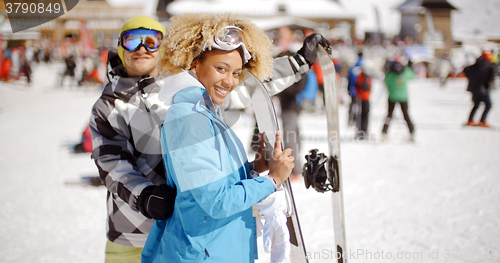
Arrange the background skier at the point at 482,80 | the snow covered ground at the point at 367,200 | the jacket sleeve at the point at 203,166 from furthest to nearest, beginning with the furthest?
the background skier at the point at 482,80 → the snow covered ground at the point at 367,200 → the jacket sleeve at the point at 203,166

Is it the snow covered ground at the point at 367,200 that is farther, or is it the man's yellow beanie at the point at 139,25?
the snow covered ground at the point at 367,200

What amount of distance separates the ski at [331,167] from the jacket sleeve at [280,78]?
144mm

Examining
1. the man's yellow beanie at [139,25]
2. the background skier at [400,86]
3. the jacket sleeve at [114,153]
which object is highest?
the man's yellow beanie at [139,25]

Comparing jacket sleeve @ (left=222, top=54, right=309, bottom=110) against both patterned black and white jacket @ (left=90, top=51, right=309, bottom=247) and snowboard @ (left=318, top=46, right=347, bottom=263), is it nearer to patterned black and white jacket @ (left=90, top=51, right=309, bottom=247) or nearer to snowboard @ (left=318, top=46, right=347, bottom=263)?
snowboard @ (left=318, top=46, right=347, bottom=263)

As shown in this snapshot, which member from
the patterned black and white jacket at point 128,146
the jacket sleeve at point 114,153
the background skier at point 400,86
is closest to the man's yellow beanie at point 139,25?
the patterned black and white jacket at point 128,146

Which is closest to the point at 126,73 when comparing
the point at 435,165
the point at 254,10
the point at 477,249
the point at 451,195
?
the point at 477,249

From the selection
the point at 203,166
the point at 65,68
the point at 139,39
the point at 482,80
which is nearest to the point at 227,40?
the point at 203,166

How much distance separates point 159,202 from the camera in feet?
3.65

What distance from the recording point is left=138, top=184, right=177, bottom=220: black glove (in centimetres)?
111

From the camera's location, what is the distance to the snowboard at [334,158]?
5.27ft

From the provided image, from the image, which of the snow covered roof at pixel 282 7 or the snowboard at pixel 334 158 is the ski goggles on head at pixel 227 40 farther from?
the snow covered roof at pixel 282 7

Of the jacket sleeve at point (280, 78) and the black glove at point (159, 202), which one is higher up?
the jacket sleeve at point (280, 78)

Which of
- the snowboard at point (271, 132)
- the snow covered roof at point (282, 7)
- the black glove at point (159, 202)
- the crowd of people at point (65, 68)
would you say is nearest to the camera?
the black glove at point (159, 202)

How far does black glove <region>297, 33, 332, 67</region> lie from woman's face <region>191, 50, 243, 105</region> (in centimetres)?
83
